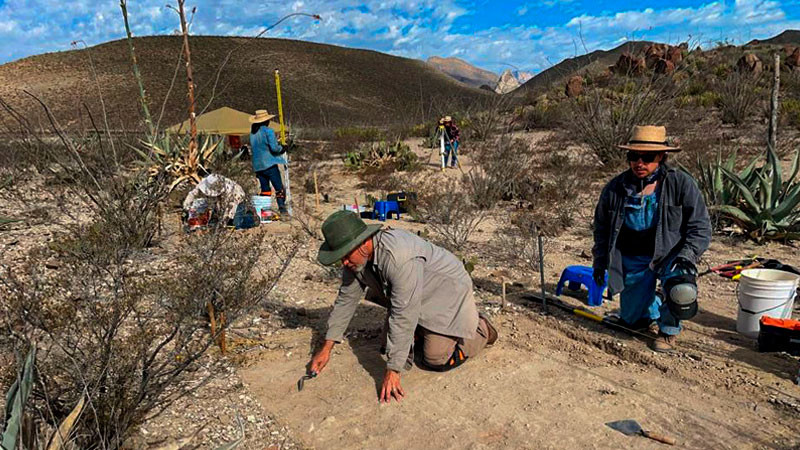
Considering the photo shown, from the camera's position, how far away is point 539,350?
3502 millimetres

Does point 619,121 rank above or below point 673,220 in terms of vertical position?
above

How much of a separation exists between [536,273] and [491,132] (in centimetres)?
1086

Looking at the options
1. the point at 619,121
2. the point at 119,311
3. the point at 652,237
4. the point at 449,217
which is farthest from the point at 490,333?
the point at 619,121

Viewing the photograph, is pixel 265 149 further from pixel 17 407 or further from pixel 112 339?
pixel 17 407

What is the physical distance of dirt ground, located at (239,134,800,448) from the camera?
2.65m

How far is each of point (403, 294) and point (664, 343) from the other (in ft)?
5.50

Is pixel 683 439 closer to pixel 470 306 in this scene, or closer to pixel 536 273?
pixel 470 306

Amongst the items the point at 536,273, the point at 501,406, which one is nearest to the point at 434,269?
the point at 501,406

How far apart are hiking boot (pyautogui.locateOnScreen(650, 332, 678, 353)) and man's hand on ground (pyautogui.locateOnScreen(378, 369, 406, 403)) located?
1.57 meters

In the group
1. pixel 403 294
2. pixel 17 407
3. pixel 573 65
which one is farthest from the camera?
pixel 573 65

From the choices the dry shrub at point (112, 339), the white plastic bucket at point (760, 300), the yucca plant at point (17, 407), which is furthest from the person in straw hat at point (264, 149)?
the yucca plant at point (17, 407)

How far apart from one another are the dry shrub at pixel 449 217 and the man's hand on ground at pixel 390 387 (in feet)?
9.42

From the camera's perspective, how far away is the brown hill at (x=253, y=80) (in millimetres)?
45219

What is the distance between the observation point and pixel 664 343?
3.40m
